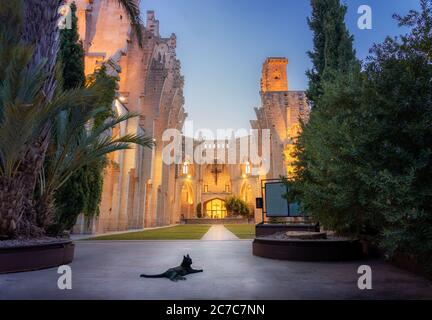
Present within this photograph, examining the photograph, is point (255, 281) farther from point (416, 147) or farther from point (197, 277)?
point (416, 147)

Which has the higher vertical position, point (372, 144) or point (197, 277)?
point (372, 144)

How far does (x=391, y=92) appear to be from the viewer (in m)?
4.68

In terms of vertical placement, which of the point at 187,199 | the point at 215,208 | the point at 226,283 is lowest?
the point at 226,283

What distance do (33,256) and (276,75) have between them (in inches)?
1477

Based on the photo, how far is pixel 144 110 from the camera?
31078 millimetres

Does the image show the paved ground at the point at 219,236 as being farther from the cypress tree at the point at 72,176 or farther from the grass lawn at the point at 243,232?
the cypress tree at the point at 72,176

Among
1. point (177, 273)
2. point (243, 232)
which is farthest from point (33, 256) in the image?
point (243, 232)

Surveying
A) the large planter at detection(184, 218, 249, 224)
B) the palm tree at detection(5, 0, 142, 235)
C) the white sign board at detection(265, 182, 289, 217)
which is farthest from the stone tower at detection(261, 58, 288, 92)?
the palm tree at detection(5, 0, 142, 235)

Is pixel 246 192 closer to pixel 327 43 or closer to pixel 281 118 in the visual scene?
pixel 281 118

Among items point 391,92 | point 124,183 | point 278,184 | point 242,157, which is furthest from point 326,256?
point 242,157

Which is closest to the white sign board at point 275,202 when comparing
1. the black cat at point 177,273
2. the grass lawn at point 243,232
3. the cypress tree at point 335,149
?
the grass lawn at point 243,232

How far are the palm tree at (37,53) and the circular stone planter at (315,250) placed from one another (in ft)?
19.3

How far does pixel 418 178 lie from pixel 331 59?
8365 mm

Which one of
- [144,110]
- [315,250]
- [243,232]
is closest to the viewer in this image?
[315,250]
